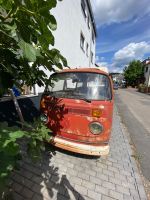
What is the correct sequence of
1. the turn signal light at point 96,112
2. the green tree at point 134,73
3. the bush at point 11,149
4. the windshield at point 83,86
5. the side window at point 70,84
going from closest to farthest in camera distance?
the bush at point 11,149 → the turn signal light at point 96,112 → the windshield at point 83,86 → the side window at point 70,84 → the green tree at point 134,73

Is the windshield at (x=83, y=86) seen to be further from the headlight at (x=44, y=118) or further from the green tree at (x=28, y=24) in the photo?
the green tree at (x=28, y=24)

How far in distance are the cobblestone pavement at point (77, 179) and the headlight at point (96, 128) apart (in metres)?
0.81

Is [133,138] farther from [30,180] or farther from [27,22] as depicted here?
[27,22]

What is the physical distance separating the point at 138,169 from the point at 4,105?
11.5 ft

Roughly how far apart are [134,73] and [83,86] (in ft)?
213

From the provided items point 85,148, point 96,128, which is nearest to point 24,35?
point 96,128

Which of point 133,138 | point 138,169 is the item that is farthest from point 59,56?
point 133,138

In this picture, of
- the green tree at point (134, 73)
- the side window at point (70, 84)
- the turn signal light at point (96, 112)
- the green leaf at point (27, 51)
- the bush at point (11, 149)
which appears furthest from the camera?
the green tree at point (134, 73)

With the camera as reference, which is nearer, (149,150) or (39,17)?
(39,17)

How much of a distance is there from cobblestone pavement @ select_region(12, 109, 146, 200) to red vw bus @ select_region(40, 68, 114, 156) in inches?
15.4

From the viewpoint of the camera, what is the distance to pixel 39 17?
38.4 inches

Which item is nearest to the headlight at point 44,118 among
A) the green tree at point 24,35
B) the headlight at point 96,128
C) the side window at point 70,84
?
the side window at point 70,84

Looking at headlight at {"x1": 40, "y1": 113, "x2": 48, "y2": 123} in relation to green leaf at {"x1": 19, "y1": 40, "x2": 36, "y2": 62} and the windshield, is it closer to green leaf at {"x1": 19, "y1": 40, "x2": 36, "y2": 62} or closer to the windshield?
the windshield

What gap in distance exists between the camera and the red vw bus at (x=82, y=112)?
3.94 m
